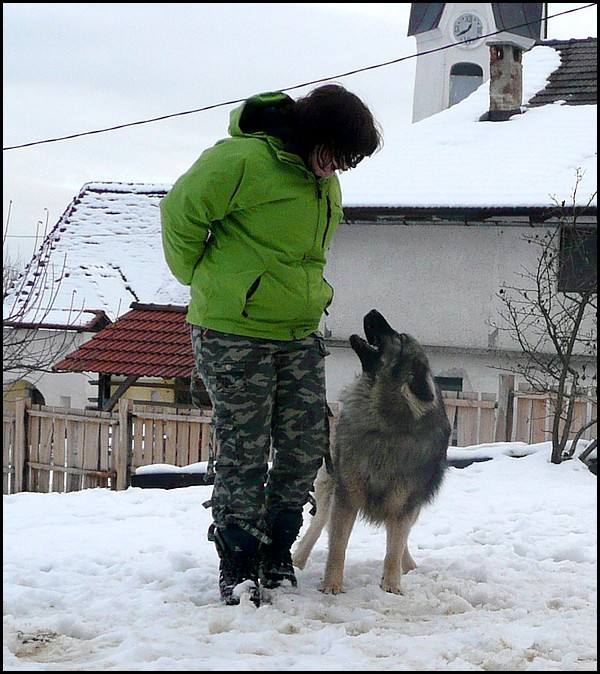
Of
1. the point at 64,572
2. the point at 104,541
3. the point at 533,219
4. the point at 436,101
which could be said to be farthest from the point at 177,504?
the point at 436,101

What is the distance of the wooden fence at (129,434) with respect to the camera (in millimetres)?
8727

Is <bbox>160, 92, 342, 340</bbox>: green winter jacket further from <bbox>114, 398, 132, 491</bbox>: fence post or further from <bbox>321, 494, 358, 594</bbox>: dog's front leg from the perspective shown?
<bbox>114, 398, 132, 491</bbox>: fence post

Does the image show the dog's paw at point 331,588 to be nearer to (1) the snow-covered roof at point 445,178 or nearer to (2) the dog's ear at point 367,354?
(2) the dog's ear at point 367,354

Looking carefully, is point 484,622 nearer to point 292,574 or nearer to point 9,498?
point 292,574

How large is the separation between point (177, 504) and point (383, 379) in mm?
2058

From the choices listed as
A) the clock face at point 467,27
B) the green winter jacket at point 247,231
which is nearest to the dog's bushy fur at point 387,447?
the green winter jacket at point 247,231

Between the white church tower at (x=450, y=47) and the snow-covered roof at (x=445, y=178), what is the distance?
739 centimetres

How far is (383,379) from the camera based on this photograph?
379 centimetres

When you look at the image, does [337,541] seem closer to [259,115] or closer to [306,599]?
[306,599]

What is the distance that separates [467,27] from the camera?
24.9 m

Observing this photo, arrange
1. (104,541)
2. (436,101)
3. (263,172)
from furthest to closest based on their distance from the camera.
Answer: (436,101)
(104,541)
(263,172)

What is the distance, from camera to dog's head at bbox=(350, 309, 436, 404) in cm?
375

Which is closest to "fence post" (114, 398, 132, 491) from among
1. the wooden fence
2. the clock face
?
the wooden fence

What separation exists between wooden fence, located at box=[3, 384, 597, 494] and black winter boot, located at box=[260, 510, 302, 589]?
5460mm
